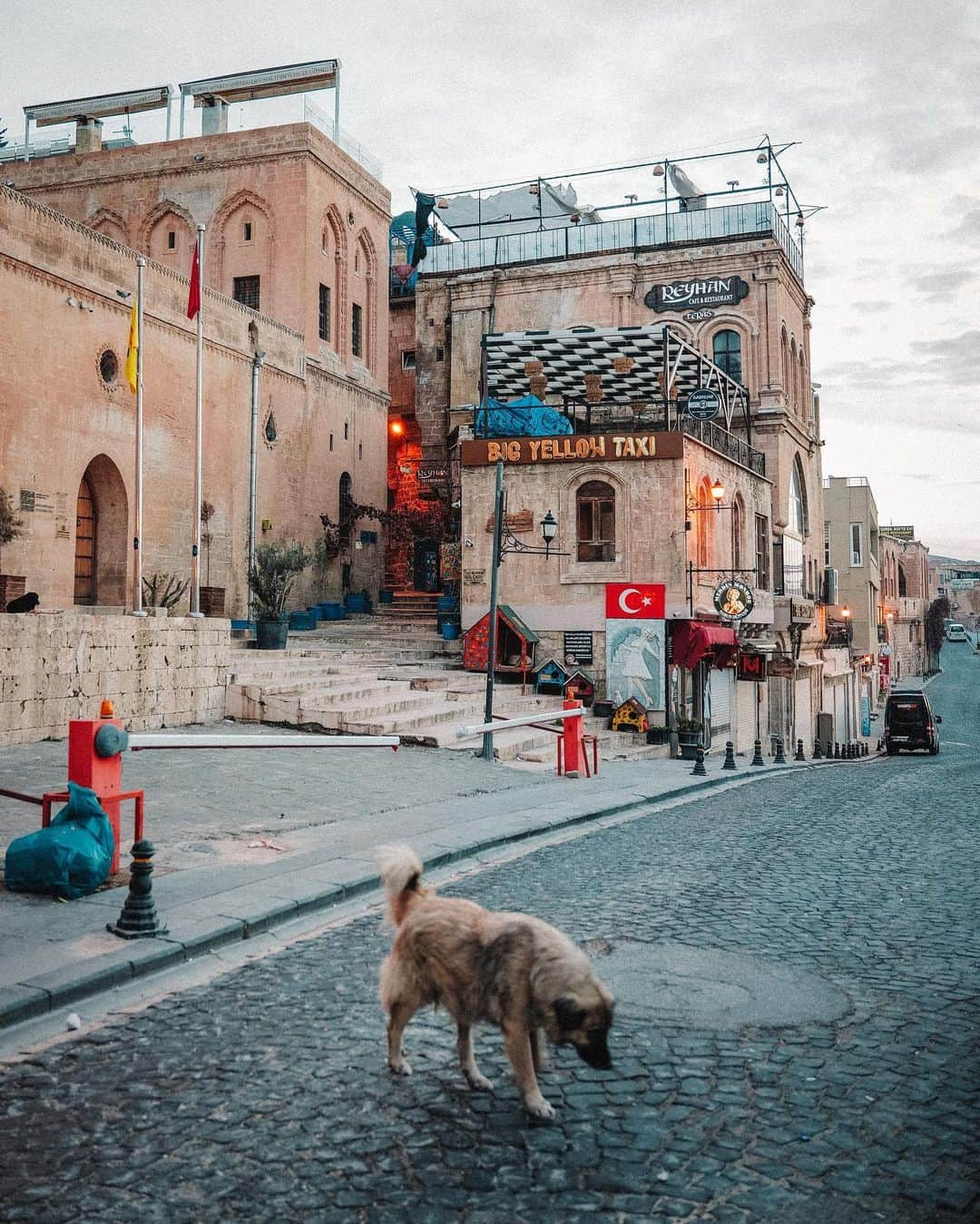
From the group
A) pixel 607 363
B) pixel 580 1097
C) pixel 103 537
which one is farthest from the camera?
pixel 607 363

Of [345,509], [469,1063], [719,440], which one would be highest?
[719,440]

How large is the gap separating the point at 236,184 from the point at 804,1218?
3492 centimetres

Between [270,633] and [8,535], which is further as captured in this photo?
[270,633]

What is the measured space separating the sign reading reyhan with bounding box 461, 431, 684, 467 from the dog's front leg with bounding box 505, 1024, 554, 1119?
20.8 metres

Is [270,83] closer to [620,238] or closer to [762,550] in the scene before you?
[620,238]

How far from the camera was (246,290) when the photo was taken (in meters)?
33.8

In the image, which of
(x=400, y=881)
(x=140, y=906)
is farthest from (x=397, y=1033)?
(x=140, y=906)

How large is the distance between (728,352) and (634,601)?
15581 mm

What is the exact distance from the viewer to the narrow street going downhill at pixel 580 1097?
343 cm

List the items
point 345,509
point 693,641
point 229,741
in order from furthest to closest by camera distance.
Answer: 1. point 345,509
2. point 693,641
3. point 229,741

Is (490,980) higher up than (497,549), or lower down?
lower down

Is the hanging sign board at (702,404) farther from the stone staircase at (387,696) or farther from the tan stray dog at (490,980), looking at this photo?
the tan stray dog at (490,980)

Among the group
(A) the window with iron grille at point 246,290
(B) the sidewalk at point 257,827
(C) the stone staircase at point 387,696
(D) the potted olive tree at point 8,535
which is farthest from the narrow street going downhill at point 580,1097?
(A) the window with iron grille at point 246,290

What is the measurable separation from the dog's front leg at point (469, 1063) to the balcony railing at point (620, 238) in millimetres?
35623
